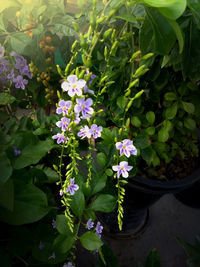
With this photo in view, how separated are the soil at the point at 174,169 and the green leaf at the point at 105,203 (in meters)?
0.44

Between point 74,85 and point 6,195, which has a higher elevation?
point 74,85

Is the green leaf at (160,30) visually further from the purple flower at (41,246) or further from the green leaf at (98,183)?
the purple flower at (41,246)

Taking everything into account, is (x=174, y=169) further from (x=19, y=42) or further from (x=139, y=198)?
(x=19, y=42)

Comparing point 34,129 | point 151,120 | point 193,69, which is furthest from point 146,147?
point 34,129

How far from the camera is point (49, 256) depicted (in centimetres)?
62

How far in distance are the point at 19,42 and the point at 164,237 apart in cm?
136

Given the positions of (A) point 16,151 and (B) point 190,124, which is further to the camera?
(B) point 190,124

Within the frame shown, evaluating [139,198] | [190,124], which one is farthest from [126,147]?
[139,198]

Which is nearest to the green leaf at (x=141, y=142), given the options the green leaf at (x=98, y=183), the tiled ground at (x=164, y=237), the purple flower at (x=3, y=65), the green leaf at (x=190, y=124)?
the green leaf at (x=98, y=183)

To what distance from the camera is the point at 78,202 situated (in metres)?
0.68

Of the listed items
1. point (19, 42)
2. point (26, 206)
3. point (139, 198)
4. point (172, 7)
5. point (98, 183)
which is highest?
point (172, 7)

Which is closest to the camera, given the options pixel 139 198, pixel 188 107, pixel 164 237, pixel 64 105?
pixel 64 105

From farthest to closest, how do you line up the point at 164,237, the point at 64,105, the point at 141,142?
the point at 164,237, the point at 141,142, the point at 64,105

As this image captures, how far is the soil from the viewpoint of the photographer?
1115mm
